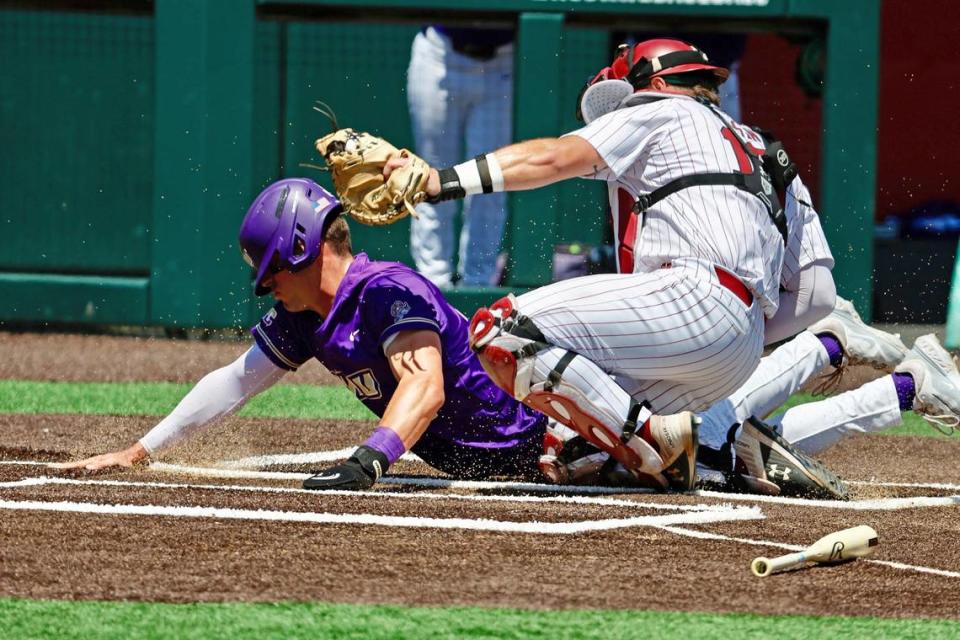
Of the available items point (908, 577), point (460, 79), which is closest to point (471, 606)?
point (908, 577)

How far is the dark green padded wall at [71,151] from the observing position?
9.41m

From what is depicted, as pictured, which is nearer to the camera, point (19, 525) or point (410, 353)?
point (19, 525)

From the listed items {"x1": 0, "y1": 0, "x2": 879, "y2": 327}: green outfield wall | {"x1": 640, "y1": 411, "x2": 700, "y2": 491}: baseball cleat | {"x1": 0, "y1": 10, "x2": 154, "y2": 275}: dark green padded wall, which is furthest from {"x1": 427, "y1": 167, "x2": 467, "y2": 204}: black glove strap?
{"x1": 0, "y1": 10, "x2": 154, "y2": 275}: dark green padded wall

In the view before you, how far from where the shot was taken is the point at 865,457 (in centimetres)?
580

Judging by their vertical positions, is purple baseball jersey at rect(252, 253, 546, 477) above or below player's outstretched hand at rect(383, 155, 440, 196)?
below

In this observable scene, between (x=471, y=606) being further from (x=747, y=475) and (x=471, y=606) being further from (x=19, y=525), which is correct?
(x=747, y=475)

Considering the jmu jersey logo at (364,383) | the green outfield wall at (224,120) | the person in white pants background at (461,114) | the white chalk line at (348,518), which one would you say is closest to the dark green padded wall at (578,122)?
the green outfield wall at (224,120)

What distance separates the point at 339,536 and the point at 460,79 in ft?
19.2

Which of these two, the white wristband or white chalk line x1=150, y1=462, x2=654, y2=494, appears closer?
the white wristband

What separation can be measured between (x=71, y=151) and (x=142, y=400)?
2982 millimetres

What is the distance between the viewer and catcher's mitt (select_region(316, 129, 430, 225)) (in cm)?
404

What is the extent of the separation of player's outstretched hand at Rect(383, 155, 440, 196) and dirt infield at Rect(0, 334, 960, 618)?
79cm

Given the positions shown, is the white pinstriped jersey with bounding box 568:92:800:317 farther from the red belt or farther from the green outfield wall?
the green outfield wall

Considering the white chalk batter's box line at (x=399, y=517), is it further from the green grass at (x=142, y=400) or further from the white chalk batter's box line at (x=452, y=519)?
the green grass at (x=142, y=400)
